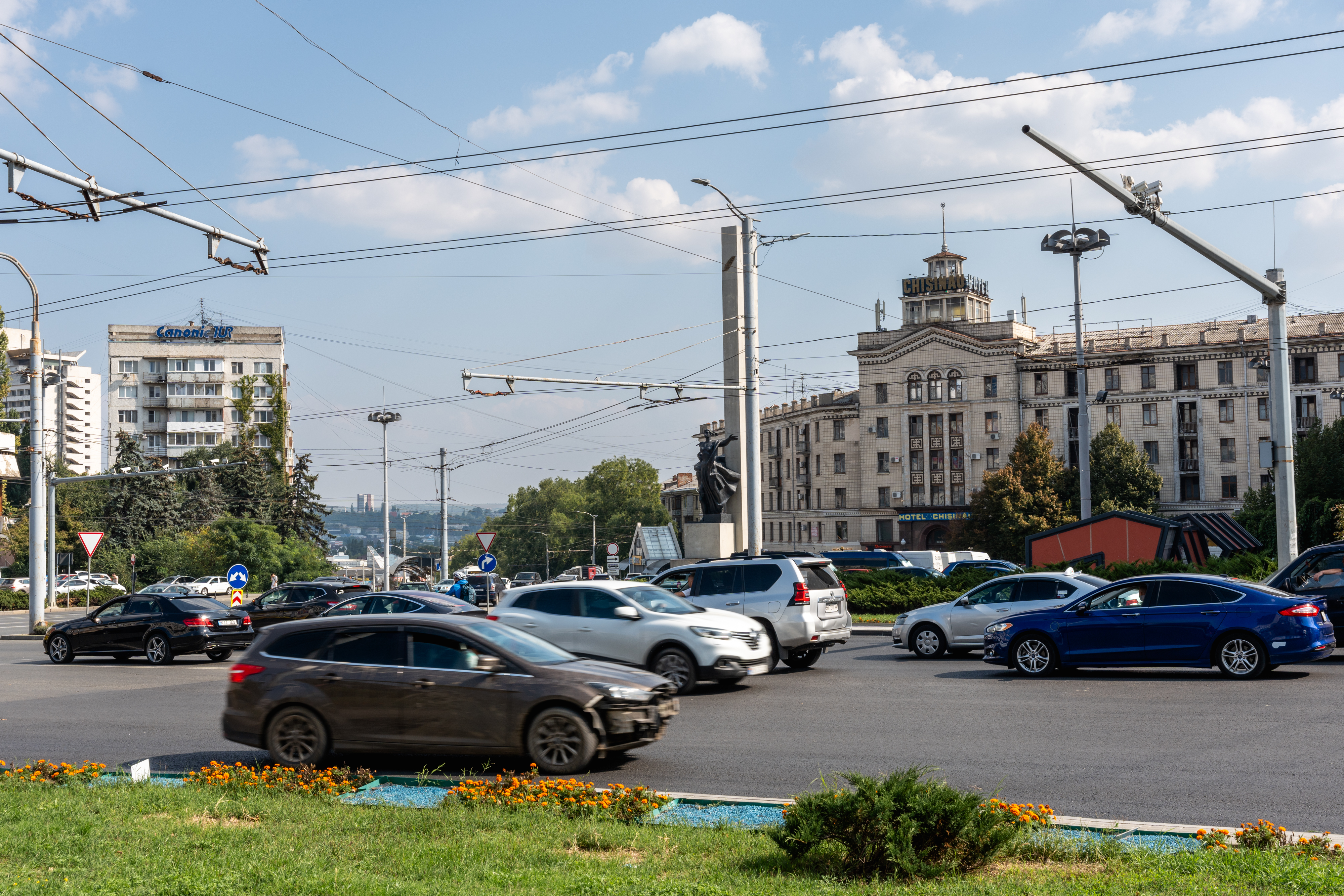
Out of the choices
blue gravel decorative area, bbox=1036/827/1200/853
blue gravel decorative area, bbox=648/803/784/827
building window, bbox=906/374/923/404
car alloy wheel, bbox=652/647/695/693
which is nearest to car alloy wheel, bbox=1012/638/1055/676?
car alloy wheel, bbox=652/647/695/693

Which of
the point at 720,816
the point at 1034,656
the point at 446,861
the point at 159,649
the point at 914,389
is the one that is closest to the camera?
the point at 446,861

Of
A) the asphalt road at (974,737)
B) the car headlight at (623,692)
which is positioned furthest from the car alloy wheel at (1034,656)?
the car headlight at (623,692)

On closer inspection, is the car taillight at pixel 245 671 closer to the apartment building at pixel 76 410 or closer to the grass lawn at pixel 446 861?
the grass lawn at pixel 446 861

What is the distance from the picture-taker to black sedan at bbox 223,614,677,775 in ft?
33.7

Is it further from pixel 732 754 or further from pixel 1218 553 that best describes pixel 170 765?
pixel 1218 553

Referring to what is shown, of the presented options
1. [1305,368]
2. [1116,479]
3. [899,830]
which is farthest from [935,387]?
[899,830]

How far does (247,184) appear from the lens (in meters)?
21.7

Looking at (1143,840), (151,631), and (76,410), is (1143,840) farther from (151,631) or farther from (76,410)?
(76,410)

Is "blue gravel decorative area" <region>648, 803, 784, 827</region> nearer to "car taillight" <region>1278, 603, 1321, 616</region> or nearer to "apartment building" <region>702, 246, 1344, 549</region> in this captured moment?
"car taillight" <region>1278, 603, 1321, 616</region>

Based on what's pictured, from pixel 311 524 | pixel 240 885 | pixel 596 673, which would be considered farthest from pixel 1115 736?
pixel 311 524

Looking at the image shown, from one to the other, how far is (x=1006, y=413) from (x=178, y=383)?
256 feet

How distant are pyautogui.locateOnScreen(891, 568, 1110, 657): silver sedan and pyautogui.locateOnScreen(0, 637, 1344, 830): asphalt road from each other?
2.00 meters

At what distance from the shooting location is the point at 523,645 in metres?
11.0

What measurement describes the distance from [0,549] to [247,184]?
73767 millimetres
